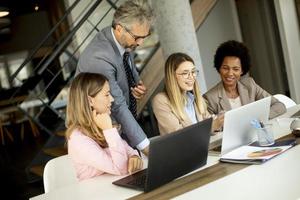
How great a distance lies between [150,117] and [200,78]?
2.04 meters

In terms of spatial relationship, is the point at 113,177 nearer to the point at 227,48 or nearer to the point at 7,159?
the point at 227,48

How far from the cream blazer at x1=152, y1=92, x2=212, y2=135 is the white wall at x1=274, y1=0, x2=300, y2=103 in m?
3.02

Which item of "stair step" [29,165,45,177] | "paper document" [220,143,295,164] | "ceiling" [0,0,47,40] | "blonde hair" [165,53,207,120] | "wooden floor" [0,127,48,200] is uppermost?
"ceiling" [0,0,47,40]

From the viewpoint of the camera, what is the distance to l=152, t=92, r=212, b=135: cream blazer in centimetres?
257

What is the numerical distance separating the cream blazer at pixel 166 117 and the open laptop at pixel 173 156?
725mm

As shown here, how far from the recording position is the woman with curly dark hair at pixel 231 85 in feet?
9.70

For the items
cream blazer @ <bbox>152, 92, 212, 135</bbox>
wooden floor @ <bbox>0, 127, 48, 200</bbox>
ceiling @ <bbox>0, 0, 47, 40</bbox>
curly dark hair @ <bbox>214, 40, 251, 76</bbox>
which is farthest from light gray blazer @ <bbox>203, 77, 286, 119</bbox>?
ceiling @ <bbox>0, 0, 47, 40</bbox>

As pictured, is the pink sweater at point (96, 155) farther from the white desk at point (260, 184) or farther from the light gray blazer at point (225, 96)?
the light gray blazer at point (225, 96)

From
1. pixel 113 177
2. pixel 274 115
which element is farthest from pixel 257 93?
pixel 113 177

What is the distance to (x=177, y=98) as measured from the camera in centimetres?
261

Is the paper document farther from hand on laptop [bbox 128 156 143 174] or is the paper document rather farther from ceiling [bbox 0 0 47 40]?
ceiling [bbox 0 0 47 40]

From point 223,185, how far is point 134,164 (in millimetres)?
557

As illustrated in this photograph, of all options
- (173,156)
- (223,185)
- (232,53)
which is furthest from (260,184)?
(232,53)

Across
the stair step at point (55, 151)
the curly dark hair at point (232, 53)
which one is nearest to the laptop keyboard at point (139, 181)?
the curly dark hair at point (232, 53)
